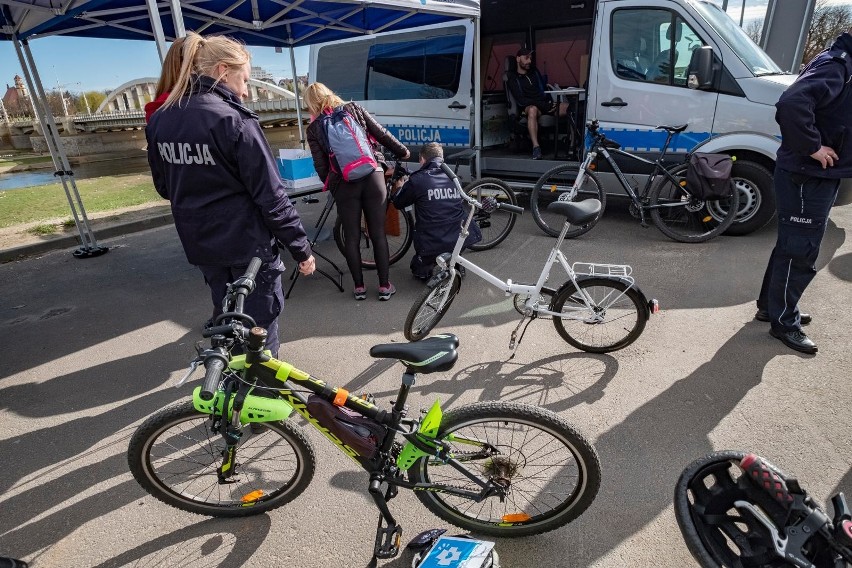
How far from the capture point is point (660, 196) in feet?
17.6

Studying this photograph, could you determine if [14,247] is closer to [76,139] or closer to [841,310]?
[841,310]

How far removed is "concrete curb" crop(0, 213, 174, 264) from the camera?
6.16 m

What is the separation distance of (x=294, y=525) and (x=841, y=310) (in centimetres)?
411

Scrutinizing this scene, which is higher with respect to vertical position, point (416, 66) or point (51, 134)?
point (416, 66)

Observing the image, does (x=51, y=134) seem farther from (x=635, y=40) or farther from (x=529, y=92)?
(x=635, y=40)

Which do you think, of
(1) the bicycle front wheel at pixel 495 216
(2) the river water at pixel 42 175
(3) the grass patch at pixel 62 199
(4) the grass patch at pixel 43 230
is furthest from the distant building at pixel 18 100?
(1) the bicycle front wheel at pixel 495 216

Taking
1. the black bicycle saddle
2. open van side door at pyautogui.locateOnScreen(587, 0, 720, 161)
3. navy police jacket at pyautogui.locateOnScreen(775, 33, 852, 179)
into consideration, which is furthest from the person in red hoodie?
open van side door at pyautogui.locateOnScreen(587, 0, 720, 161)

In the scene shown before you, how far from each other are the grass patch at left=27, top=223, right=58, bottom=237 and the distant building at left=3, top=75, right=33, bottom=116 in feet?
175

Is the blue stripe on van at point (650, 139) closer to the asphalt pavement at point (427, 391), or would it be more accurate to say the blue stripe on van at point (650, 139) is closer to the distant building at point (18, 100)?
the asphalt pavement at point (427, 391)

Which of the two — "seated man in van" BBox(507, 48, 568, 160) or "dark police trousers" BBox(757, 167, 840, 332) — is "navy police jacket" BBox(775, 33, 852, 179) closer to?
"dark police trousers" BBox(757, 167, 840, 332)

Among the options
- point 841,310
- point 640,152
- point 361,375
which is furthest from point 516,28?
point 361,375

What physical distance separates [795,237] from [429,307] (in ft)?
7.97

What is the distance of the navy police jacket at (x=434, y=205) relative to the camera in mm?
4277

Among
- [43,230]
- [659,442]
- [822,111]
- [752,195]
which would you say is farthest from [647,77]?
[43,230]
